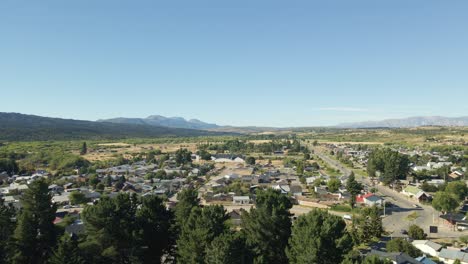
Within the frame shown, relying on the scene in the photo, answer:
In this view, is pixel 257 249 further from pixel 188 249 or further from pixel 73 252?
pixel 73 252

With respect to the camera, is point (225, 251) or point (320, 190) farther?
point (320, 190)

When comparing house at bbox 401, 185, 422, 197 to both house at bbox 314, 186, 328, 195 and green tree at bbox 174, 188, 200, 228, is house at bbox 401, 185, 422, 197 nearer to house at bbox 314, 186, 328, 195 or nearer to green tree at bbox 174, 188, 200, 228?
house at bbox 314, 186, 328, 195

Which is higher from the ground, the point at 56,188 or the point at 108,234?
the point at 108,234

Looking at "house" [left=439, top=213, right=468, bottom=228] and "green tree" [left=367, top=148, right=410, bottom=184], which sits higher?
"green tree" [left=367, top=148, right=410, bottom=184]

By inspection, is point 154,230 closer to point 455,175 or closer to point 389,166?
point 389,166

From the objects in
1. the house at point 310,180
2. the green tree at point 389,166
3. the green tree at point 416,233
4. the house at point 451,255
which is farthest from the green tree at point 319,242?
the house at point 310,180

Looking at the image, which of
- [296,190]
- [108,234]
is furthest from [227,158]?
[108,234]

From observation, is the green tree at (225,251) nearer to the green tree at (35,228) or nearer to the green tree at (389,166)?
the green tree at (35,228)

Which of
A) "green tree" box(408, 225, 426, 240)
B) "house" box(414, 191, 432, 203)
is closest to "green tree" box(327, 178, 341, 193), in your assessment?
"house" box(414, 191, 432, 203)
